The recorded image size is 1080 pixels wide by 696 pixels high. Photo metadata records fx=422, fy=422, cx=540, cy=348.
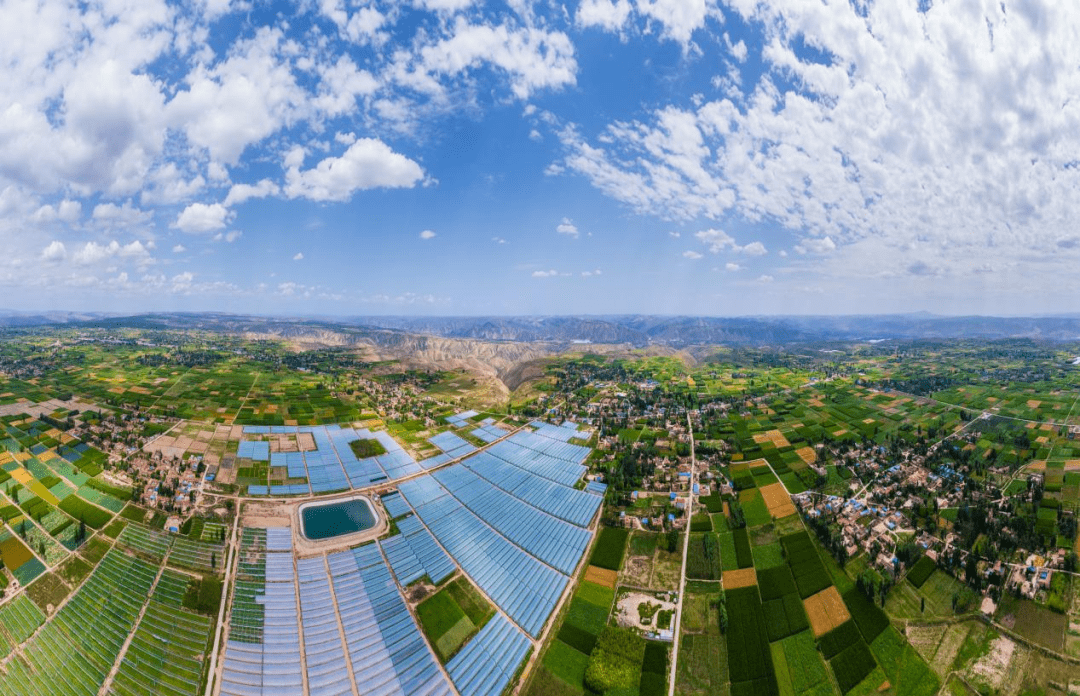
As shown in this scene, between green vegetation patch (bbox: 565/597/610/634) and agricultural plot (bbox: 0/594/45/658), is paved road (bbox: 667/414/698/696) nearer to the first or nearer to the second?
green vegetation patch (bbox: 565/597/610/634)

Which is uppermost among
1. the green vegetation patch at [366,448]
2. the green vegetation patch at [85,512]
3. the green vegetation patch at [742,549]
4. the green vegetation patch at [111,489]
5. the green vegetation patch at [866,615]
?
the green vegetation patch at [111,489]

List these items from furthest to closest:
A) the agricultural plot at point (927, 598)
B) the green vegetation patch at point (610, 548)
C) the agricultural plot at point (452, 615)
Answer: the green vegetation patch at point (610, 548) → the agricultural plot at point (927, 598) → the agricultural plot at point (452, 615)

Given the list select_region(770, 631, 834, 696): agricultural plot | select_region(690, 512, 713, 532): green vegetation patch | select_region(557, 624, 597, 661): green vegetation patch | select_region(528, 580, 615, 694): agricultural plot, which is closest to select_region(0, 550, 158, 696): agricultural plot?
select_region(528, 580, 615, 694): agricultural plot

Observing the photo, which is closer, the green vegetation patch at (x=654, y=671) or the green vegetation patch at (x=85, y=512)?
the green vegetation patch at (x=654, y=671)

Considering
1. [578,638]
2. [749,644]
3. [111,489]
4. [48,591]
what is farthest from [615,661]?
[111,489]

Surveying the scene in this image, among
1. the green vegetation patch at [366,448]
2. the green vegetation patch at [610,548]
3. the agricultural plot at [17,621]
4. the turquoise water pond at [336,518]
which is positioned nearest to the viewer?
A: the agricultural plot at [17,621]

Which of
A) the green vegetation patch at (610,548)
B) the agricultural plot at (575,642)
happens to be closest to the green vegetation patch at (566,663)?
the agricultural plot at (575,642)

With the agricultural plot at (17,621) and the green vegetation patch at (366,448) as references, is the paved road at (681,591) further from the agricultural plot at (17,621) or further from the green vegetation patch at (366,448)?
the agricultural plot at (17,621)

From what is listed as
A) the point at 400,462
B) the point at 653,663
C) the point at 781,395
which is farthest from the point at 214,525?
the point at 781,395

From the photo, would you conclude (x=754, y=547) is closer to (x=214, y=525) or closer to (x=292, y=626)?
(x=292, y=626)

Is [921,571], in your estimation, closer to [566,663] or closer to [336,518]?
[566,663]

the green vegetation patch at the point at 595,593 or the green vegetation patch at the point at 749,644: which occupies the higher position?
the green vegetation patch at the point at 595,593
